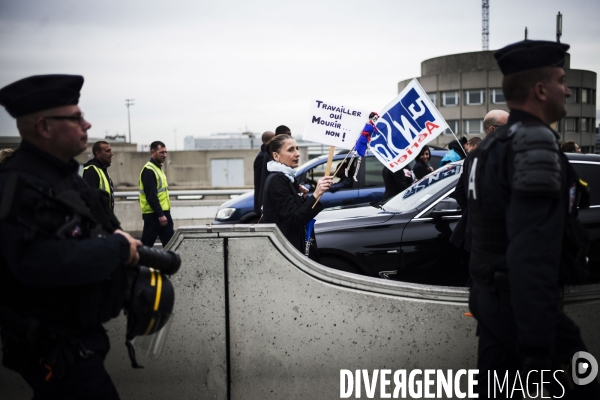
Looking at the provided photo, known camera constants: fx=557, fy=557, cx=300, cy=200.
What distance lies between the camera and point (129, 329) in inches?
94.7

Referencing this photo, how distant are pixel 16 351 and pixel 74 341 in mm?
232

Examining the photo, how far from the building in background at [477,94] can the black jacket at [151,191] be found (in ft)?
190

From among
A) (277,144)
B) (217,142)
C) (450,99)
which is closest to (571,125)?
(450,99)

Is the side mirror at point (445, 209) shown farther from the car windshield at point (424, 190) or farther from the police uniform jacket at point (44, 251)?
the police uniform jacket at point (44, 251)

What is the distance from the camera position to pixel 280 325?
139 inches

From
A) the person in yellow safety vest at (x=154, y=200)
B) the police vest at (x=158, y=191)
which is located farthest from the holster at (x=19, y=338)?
the police vest at (x=158, y=191)

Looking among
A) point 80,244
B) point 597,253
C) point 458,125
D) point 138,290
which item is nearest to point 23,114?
point 80,244

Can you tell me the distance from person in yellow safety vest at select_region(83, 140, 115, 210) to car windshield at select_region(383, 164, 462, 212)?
11.8ft

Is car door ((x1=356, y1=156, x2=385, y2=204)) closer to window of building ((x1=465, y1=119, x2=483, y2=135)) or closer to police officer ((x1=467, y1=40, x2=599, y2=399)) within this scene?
police officer ((x1=467, y1=40, x2=599, y2=399))

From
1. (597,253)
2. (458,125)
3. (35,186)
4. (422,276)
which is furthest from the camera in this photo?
(458,125)

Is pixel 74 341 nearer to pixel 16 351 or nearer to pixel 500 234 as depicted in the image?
pixel 16 351

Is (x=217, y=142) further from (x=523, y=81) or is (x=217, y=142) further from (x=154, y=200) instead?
(x=523, y=81)

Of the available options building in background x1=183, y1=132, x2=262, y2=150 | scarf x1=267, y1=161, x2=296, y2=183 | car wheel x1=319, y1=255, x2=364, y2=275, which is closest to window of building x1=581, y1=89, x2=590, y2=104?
building in background x1=183, y1=132, x2=262, y2=150

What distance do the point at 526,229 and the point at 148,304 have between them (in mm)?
1568
